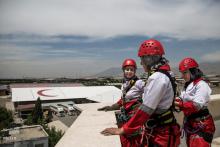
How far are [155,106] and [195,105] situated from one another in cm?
147

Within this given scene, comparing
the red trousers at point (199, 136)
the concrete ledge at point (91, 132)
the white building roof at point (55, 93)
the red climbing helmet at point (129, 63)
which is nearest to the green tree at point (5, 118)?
the white building roof at point (55, 93)

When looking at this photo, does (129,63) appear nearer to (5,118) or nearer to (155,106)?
(155,106)

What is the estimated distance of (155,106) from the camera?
2.37 metres

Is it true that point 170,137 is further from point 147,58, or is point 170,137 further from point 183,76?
point 183,76

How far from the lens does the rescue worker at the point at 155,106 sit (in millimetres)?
2363

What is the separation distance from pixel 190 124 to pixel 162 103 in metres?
1.70

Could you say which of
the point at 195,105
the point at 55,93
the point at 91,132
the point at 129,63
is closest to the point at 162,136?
the point at 195,105

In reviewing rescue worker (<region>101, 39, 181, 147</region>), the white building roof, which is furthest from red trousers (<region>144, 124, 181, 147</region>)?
the white building roof

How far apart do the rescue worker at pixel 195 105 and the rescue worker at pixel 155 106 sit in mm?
986

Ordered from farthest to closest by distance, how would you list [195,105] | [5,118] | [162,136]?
[5,118] < [195,105] < [162,136]

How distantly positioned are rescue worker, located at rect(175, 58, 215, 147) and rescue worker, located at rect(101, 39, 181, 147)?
3.24 ft

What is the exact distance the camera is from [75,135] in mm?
4512

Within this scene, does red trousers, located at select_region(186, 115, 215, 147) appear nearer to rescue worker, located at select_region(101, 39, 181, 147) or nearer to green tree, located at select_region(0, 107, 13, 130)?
rescue worker, located at select_region(101, 39, 181, 147)

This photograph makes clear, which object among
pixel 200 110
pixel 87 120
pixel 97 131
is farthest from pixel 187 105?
pixel 87 120
